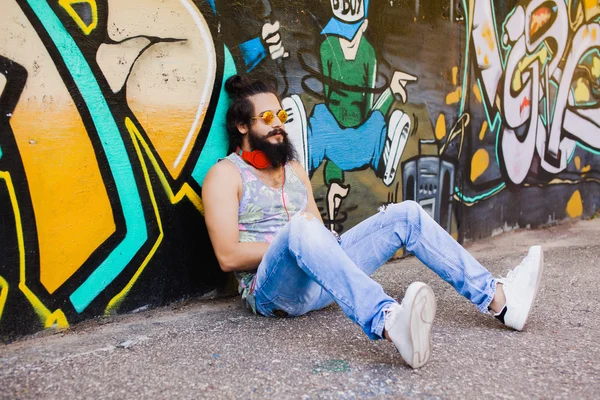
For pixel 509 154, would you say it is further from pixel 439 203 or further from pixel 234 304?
pixel 234 304

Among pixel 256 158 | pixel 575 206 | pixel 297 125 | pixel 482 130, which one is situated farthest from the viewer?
pixel 575 206

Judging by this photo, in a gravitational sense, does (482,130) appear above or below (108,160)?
below

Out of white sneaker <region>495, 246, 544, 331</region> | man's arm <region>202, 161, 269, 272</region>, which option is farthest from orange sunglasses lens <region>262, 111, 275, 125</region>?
white sneaker <region>495, 246, 544, 331</region>

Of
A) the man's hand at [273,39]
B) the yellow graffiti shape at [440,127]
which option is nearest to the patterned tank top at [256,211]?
the man's hand at [273,39]

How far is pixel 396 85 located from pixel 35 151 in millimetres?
2760

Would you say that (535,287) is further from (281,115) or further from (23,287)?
(23,287)

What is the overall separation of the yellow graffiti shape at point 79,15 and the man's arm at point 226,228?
91 cm

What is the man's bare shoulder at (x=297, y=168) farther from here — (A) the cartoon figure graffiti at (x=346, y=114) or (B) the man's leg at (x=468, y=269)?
(B) the man's leg at (x=468, y=269)

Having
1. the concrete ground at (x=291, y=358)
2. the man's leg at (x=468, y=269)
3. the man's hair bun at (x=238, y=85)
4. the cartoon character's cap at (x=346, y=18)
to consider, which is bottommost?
the concrete ground at (x=291, y=358)

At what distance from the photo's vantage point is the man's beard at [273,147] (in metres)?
3.20

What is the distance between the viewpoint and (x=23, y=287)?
263cm

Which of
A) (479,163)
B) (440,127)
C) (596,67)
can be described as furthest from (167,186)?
(596,67)

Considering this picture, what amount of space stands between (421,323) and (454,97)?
3.21 metres

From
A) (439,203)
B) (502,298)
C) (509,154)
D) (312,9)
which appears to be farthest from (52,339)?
(509,154)
